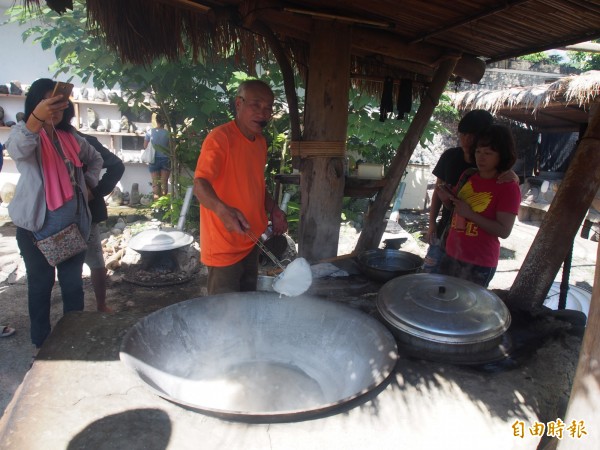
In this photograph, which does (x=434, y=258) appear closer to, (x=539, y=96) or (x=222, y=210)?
(x=222, y=210)

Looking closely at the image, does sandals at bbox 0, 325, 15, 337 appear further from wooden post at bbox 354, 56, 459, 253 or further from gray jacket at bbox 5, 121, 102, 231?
wooden post at bbox 354, 56, 459, 253

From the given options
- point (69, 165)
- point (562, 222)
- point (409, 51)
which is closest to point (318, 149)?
point (409, 51)

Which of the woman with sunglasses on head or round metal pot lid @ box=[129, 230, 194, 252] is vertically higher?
the woman with sunglasses on head

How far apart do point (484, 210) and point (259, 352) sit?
5.43 feet

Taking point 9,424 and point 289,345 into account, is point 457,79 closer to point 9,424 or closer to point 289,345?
point 289,345

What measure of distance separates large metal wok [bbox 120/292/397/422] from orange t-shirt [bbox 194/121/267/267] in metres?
0.57

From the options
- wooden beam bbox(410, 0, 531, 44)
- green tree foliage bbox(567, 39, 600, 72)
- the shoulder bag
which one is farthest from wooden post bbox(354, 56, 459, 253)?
green tree foliage bbox(567, 39, 600, 72)

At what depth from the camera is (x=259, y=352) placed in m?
2.03

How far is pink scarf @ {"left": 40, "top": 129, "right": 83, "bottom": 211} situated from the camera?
8.43 ft

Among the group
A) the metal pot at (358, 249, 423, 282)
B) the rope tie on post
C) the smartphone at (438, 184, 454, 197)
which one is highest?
the rope tie on post

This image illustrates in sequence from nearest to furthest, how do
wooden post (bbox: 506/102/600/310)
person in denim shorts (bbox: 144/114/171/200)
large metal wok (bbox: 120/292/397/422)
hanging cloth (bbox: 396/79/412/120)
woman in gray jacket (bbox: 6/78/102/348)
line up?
large metal wok (bbox: 120/292/397/422), wooden post (bbox: 506/102/600/310), woman in gray jacket (bbox: 6/78/102/348), hanging cloth (bbox: 396/79/412/120), person in denim shorts (bbox: 144/114/171/200)

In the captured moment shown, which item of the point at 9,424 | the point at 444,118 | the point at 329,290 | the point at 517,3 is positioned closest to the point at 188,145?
the point at 329,290

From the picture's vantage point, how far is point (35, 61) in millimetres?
8742

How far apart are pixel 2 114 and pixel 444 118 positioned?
10.5m
